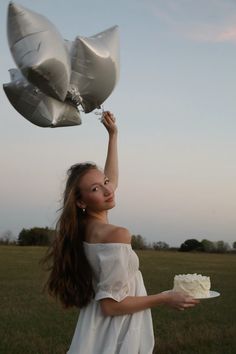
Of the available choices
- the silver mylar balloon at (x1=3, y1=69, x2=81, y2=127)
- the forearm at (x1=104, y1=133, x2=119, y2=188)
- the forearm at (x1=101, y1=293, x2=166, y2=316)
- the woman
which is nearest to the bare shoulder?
the woman

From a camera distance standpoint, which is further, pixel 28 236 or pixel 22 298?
pixel 28 236

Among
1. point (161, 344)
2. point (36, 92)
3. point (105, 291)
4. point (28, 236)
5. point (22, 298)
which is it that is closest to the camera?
point (105, 291)

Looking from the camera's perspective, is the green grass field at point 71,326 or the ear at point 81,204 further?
the green grass field at point 71,326

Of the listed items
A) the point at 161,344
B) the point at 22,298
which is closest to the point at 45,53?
the point at 161,344

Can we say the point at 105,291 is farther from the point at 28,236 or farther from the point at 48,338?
the point at 28,236

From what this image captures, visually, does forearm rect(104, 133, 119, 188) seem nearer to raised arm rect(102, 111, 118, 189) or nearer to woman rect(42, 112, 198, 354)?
raised arm rect(102, 111, 118, 189)

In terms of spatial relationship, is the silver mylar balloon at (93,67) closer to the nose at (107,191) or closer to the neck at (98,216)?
the nose at (107,191)

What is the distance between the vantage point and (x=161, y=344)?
8125 mm

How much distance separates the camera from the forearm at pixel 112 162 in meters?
3.79

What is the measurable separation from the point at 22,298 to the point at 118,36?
11030 mm

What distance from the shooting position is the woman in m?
2.97

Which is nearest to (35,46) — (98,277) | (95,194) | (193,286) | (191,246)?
(95,194)

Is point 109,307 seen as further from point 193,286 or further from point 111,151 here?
point 111,151

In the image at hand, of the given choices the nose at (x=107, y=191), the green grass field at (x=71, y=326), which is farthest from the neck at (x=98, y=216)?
the green grass field at (x=71, y=326)
